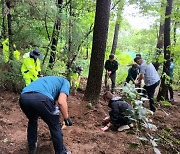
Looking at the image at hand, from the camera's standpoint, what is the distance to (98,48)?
7.19 meters

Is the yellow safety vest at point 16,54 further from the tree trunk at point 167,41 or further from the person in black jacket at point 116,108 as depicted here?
the tree trunk at point 167,41

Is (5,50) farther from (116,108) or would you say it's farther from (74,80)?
(116,108)

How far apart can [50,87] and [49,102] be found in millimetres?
258

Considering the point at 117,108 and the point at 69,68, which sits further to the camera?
the point at 69,68

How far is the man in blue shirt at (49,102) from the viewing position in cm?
390

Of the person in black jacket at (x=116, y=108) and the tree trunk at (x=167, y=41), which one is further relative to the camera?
the tree trunk at (x=167, y=41)

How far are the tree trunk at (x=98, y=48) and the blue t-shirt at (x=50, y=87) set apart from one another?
3114mm

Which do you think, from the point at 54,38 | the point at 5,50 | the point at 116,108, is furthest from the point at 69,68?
the point at 116,108

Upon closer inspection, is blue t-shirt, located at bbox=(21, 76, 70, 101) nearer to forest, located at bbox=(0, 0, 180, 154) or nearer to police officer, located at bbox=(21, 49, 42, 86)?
forest, located at bbox=(0, 0, 180, 154)

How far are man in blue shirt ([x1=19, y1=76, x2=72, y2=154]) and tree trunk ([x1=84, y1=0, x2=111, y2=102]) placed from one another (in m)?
3.11

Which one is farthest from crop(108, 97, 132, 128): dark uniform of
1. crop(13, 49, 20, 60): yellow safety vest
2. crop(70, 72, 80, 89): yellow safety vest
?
crop(13, 49, 20, 60): yellow safety vest

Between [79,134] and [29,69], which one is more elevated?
[29,69]

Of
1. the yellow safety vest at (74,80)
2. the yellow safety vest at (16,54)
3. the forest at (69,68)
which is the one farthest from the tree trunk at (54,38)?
the yellow safety vest at (16,54)

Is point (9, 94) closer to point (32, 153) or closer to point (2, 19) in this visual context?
point (2, 19)
